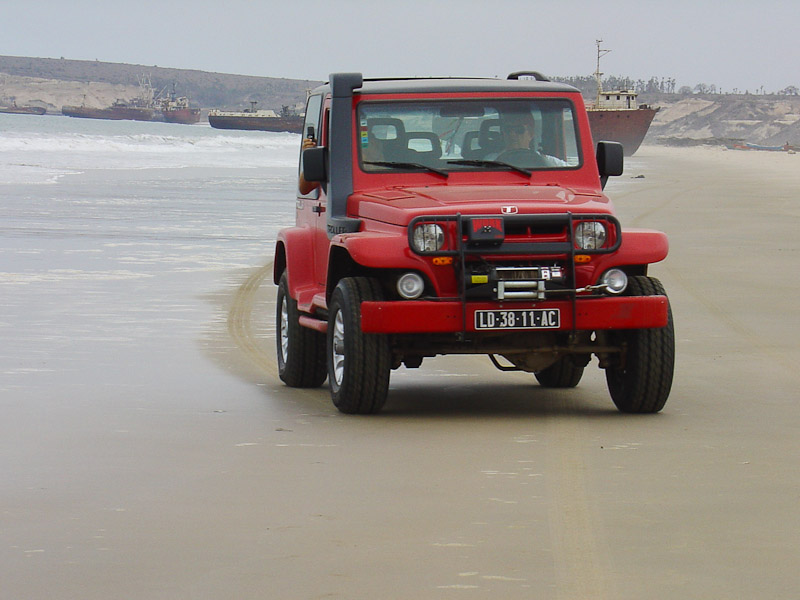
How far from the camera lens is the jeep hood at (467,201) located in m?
7.70

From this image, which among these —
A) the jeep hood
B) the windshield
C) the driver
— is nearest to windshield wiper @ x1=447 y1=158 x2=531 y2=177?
the windshield

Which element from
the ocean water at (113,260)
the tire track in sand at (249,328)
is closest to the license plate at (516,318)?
the tire track in sand at (249,328)

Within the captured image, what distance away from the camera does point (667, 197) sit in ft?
119

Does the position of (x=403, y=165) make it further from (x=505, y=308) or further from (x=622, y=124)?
(x=622, y=124)

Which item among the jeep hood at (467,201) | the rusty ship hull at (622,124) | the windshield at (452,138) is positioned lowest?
the rusty ship hull at (622,124)

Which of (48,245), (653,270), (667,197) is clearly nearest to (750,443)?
(653,270)

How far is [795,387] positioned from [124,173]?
3699 cm

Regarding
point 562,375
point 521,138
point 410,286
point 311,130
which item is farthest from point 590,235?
point 311,130

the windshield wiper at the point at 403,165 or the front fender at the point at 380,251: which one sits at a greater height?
the windshield wiper at the point at 403,165

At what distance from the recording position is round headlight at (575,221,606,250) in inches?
306

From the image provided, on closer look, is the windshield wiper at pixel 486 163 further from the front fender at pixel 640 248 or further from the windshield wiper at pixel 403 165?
the front fender at pixel 640 248

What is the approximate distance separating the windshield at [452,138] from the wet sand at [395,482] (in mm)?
1393

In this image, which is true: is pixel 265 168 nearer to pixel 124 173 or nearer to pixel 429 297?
pixel 124 173

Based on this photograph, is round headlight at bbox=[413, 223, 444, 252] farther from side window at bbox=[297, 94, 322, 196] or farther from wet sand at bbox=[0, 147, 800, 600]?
side window at bbox=[297, 94, 322, 196]
